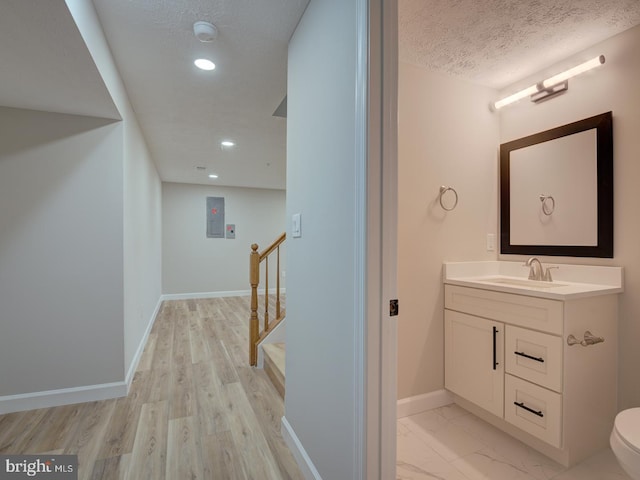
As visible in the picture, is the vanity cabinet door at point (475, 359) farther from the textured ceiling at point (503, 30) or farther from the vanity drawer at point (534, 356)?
the textured ceiling at point (503, 30)

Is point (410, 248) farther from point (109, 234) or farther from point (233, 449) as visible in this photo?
point (109, 234)

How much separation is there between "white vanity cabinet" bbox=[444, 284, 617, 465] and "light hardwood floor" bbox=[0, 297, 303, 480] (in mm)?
1230

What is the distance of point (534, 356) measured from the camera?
1.69 meters

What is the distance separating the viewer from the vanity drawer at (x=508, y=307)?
1613 mm

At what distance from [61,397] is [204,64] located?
2.46 metres

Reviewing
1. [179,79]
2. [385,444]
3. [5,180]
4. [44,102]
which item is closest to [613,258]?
[385,444]

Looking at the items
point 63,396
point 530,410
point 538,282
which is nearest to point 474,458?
point 530,410

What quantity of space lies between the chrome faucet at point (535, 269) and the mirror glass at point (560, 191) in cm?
11

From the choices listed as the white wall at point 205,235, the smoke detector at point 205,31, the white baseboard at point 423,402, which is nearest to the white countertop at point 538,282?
the white baseboard at point 423,402

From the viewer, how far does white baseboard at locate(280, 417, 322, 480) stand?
4.72ft

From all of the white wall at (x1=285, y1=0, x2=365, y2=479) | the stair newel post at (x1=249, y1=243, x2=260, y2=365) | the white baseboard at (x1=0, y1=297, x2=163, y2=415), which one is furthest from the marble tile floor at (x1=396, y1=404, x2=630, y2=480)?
the white baseboard at (x1=0, y1=297, x2=163, y2=415)

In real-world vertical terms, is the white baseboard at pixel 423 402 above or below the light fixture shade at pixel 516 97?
below

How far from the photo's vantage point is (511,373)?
71.1 inches

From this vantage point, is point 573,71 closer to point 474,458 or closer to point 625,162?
point 625,162
